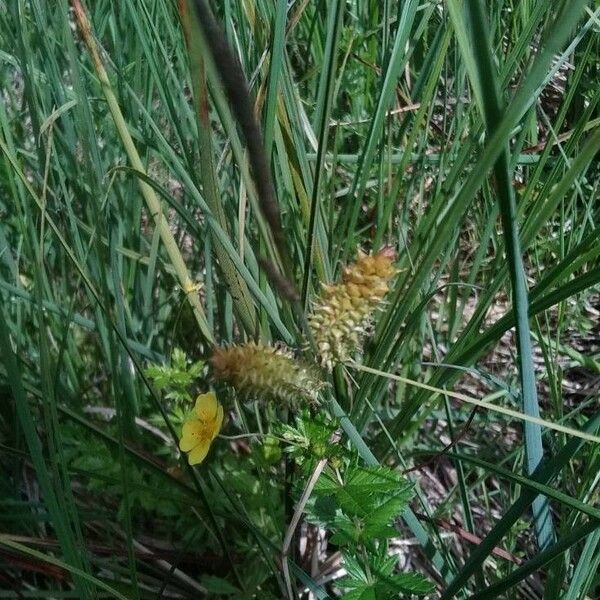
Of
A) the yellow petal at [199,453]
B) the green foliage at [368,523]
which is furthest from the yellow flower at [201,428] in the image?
the green foliage at [368,523]

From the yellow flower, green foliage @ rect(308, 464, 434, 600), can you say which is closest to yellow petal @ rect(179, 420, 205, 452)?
the yellow flower

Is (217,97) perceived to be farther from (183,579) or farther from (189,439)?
(183,579)

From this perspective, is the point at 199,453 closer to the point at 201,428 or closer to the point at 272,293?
the point at 201,428

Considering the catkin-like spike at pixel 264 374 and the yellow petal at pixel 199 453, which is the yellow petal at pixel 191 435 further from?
the catkin-like spike at pixel 264 374

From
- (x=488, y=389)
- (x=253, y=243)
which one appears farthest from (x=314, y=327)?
(x=488, y=389)

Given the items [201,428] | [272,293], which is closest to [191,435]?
[201,428]

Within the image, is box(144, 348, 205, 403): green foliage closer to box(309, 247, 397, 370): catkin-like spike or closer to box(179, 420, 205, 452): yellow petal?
box(179, 420, 205, 452): yellow petal
